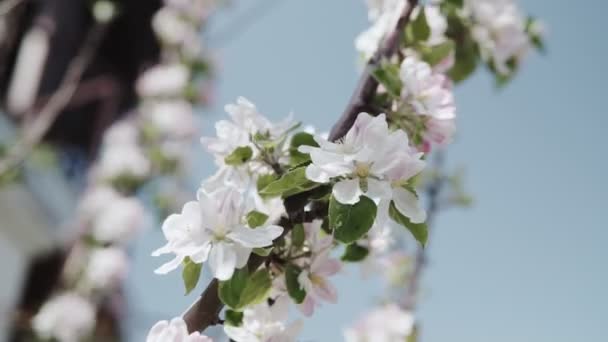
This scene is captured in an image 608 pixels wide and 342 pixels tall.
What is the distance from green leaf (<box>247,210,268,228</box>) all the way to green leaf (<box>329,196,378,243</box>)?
8cm

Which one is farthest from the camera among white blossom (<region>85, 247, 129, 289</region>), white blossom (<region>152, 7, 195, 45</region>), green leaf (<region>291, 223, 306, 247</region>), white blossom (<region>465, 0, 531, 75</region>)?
white blossom (<region>152, 7, 195, 45</region>)

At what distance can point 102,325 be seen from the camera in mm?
4254

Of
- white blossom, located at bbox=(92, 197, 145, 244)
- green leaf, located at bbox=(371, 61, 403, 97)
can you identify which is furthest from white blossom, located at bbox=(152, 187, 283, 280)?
white blossom, located at bbox=(92, 197, 145, 244)

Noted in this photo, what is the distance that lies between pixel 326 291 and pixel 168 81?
369cm

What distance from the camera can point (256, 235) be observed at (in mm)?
512

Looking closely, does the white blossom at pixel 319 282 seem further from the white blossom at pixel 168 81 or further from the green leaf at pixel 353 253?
the white blossom at pixel 168 81

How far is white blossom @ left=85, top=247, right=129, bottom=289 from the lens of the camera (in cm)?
351

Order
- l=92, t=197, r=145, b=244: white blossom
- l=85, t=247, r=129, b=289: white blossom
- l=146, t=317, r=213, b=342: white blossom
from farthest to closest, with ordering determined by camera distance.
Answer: l=92, t=197, r=145, b=244: white blossom, l=85, t=247, r=129, b=289: white blossom, l=146, t=317, r=213, b=342: white blossom

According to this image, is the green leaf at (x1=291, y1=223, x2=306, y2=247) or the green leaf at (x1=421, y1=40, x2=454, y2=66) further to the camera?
the green leaf at (x1=421, y1=40, x2=454, y2=66)

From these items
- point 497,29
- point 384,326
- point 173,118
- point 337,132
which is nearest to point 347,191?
point 337,132

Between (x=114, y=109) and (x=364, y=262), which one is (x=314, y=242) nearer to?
(x=364, y=262)

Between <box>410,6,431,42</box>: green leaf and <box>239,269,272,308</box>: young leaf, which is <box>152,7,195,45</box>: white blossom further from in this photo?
<box>239,269,272,308</box>: young leaf

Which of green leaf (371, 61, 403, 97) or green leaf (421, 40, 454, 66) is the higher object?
green leaf (371, 61, 403, 97)

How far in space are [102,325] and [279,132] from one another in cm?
395
